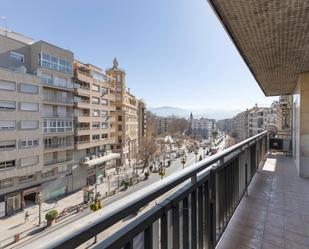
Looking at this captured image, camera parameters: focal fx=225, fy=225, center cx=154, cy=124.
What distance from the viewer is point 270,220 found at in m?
2.62

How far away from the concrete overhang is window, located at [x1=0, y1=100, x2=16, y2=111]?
15494mm

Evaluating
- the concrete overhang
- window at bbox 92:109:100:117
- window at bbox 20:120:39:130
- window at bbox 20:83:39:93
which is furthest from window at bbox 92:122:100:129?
the concrete overhang

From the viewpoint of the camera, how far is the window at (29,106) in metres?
16.2

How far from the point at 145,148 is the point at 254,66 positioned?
987 inches

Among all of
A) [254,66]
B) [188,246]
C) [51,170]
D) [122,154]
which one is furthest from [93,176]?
[188,246]

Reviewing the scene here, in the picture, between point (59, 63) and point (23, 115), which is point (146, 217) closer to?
point (23, 115)

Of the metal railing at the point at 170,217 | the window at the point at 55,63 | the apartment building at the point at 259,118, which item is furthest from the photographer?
the apartment building at the point at 259,118

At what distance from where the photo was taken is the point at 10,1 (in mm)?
15258

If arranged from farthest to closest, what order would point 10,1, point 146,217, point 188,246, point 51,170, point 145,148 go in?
point 145,148 → point 51,170 → point 10,1 → point 188,246 → point 146,217

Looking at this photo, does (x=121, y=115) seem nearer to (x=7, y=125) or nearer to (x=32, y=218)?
(x=7, y=125)

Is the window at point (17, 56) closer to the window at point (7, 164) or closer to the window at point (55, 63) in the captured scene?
the window at point (55, 63)

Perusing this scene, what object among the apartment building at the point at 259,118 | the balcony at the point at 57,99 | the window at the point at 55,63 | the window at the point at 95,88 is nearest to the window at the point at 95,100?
the window at the point at 95,88

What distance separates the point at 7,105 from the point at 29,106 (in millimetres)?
1630

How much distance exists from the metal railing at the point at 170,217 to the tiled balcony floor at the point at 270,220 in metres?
0.26
